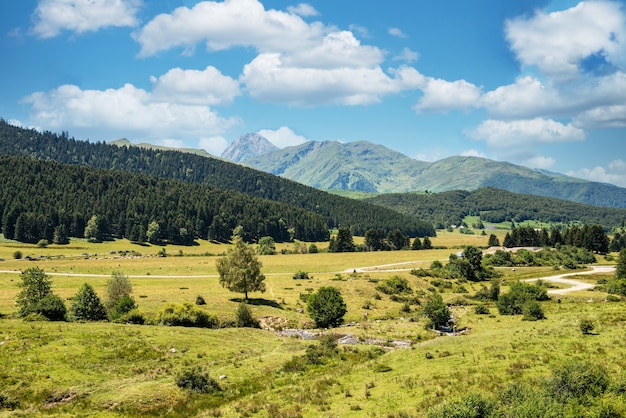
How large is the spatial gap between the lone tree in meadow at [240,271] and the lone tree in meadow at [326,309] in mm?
14215

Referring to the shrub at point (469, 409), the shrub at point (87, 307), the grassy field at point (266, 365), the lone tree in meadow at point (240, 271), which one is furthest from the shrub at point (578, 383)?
the lone tree in meadow at point (240, 271)

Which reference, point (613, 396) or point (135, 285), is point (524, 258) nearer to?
point (135, 285)

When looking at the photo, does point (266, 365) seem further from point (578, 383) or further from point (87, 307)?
point (87, 307)

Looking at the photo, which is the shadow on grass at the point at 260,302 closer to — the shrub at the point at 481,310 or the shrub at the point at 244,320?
the shrub at the point at 244,320

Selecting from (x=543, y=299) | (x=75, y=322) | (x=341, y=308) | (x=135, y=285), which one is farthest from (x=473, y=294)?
(x=75, y=322)

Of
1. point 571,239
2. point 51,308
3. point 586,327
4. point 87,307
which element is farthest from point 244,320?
point 571,239

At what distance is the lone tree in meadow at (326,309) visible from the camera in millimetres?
65375

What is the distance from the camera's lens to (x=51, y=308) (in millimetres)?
49000

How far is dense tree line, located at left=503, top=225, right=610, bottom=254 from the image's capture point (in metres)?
175

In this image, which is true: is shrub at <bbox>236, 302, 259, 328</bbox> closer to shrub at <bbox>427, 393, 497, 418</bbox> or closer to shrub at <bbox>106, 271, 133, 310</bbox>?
shrub at <bbox>106, 271, 133, 310</bbox>

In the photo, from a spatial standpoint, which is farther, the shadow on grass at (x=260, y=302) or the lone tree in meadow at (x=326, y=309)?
the shadow on grass at (x=260, y=302)

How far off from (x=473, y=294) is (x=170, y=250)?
5633 inches

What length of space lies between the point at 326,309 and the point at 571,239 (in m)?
163

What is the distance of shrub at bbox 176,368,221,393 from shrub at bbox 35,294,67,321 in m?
26.2
